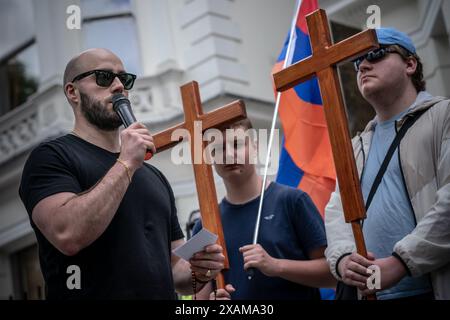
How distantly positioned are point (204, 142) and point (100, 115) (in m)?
0.53

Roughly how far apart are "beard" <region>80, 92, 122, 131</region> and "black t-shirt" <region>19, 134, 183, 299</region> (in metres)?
0.12

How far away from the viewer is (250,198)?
360 centimetres

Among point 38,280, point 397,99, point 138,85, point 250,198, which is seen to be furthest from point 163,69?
point 397,99

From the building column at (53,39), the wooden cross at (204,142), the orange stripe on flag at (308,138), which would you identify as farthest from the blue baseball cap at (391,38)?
the building column at (53,39)

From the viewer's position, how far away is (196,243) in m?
2.62

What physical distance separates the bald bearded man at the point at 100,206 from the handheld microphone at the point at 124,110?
0.17 ft

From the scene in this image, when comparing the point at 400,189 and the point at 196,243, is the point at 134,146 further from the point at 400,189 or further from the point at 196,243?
the point at 400,189

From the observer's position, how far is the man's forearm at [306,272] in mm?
3210

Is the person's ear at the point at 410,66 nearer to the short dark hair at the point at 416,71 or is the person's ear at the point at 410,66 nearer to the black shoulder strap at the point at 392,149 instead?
the short dark hair at the point at 416,71

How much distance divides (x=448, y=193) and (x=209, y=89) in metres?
5.83

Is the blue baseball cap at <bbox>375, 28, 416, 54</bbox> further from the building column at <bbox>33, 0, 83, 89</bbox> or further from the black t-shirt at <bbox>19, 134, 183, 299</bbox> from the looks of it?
the building column at <bbox>33, 0, 83, 89</bbox>

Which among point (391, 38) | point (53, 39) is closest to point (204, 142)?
point (391, 38)

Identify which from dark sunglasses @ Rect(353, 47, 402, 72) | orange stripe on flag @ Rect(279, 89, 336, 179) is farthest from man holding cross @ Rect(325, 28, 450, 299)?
orange stripe on flag @ Rect(279, 89, 336, 179)
